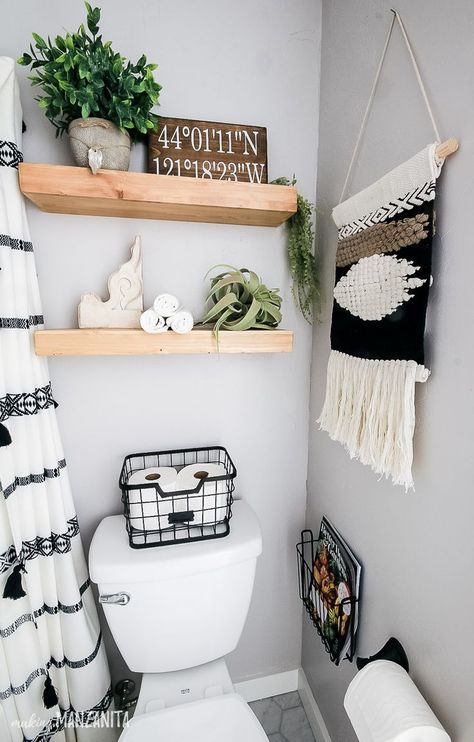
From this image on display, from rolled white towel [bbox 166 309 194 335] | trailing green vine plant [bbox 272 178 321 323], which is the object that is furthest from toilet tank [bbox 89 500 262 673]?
trailing green vine plant [bbox 272 178 321 323]

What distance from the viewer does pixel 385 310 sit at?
2.52ft

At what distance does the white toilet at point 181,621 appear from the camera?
3.10 feet

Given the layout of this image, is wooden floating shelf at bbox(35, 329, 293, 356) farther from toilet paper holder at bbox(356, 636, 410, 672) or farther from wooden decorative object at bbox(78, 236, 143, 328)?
toilet paper holder at bbox(356, 636, 410, 672)

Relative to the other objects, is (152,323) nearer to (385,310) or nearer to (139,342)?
(139,342)

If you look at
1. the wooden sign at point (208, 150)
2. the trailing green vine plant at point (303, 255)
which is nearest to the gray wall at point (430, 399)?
the trailing green vine plant at point (303, 255)

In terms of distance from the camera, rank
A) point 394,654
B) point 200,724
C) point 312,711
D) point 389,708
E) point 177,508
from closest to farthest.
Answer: point 389,708
point 394,654
point 200,724
point 177,508
point 312,711

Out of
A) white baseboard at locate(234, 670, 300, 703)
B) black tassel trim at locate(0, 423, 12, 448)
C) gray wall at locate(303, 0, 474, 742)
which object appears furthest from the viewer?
white baseboard at locate(234, 670, 300, 703)

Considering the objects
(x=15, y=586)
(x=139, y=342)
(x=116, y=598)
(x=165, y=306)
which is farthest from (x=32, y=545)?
(x=165, y=306)

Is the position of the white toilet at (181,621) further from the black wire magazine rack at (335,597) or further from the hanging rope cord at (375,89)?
the hanging rope cord at (375,89)

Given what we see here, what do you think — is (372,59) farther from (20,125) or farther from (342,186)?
(20,125)

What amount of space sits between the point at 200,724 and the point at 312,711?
598 mm

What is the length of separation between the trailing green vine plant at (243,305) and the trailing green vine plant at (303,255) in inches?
4.2

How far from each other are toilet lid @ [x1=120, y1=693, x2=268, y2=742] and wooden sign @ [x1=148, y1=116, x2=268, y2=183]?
1357mm

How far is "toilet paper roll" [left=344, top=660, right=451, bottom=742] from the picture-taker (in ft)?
2.19
